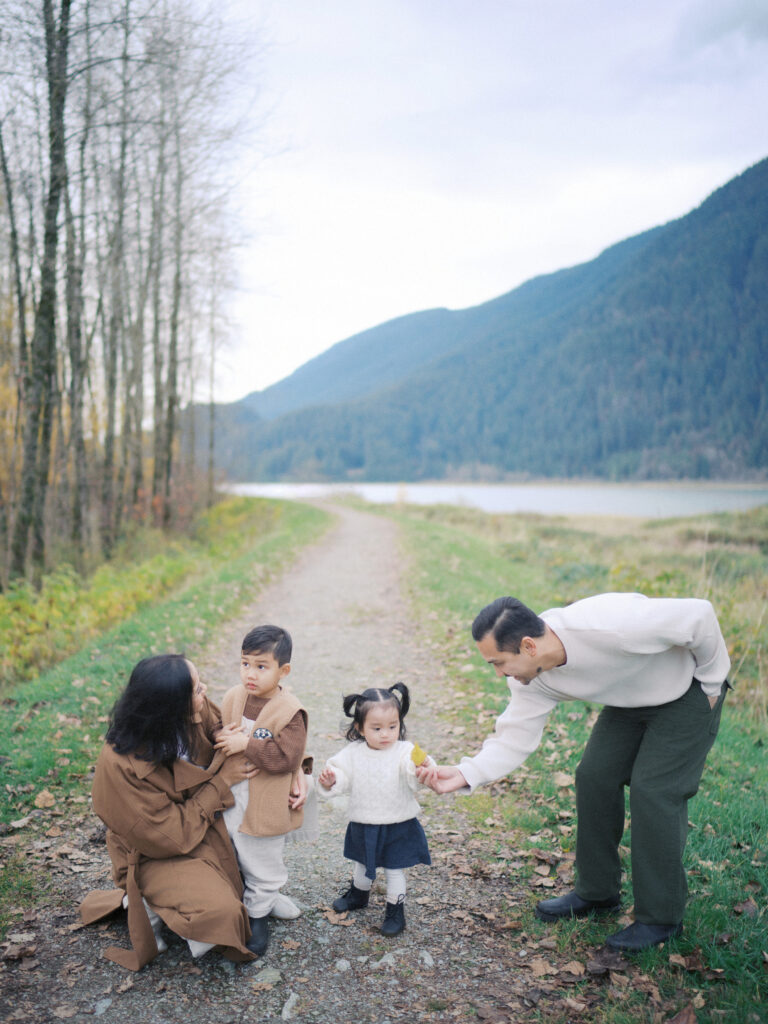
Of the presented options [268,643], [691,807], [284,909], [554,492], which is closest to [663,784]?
[691,807]

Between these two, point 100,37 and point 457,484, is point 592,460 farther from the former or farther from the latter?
point 100,37

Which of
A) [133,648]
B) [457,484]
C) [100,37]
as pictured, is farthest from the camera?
[457,484]

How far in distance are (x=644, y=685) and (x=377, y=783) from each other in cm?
134

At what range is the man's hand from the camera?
9.98 ft

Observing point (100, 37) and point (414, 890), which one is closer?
point (414, 890)

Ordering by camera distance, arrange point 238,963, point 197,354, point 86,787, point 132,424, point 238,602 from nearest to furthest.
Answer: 1. point 238,963
2. point 86,787
3. point 238,602
4. point 132,424
5. point 197,354

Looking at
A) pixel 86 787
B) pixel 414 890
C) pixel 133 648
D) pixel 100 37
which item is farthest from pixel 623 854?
pixel 100 37

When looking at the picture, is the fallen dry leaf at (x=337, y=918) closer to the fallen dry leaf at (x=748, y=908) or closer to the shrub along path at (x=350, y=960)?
the shrub along path at (x=350, y=960)

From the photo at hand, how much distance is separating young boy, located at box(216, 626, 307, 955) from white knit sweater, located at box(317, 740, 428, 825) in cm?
22

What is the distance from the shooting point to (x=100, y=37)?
9891 millimetres

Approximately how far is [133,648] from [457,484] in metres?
152

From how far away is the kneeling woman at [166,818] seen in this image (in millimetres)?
2895

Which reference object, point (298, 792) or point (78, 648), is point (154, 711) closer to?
point (298, 792)

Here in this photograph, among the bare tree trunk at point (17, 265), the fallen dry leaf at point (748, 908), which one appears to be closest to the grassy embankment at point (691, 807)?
the fallen dry leaf at point (748, 908)
